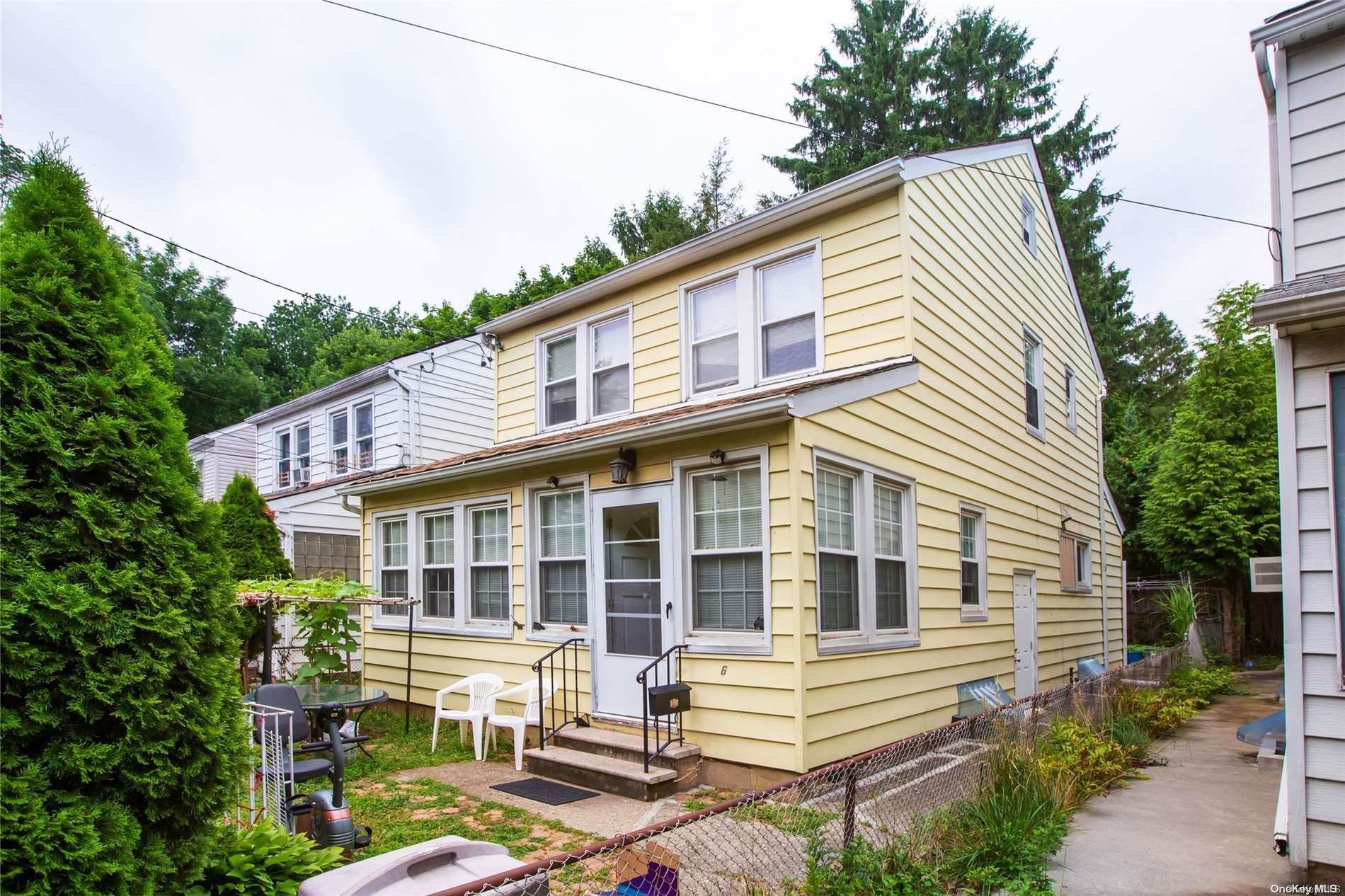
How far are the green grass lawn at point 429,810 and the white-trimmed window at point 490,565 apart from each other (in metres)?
1.57

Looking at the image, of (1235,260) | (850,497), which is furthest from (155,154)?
(1235,260)

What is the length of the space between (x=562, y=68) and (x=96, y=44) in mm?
4093

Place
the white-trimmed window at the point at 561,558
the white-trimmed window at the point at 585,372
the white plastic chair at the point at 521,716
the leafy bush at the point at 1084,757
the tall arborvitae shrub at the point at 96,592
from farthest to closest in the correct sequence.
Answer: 1. the white-trimmed window at the point at 585,372
2. the white-trimmed window at the point at 561,558
3. the white plastic chair at the point at 521,716
4. the leafy bush at the point at 1084,757
5. the tall arborvitae shrub at the point at 96,592

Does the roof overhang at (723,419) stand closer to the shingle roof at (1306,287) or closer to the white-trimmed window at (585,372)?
the white-trimmed window at (585,372)

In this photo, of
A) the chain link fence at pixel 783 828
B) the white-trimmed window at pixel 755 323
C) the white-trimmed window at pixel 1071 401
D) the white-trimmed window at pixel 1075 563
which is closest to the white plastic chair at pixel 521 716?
the chain link fence at pixel 783 828

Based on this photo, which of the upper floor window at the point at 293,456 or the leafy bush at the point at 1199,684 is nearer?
the leafy bush at the point at 1199,684

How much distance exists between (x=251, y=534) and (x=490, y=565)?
21.2ft

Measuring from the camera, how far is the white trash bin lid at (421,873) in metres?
2.51

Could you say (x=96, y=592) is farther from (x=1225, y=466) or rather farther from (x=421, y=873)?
(x=1225, y=466)

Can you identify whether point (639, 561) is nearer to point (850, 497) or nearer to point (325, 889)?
point (850, 497)

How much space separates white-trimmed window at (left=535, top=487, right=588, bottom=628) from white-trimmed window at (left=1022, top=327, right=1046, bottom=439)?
6.75m

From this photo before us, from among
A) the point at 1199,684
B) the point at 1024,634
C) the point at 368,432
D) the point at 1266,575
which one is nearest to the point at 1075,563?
the point at 1199,684

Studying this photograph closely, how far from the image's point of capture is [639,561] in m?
7.90

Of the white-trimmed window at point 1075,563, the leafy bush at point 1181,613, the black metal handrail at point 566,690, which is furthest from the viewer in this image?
the leafy bush at point 1181,613
